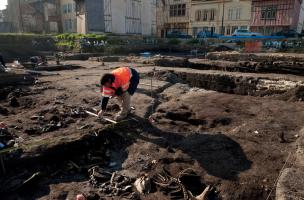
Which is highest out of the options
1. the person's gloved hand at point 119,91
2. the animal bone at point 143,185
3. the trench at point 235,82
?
the person's gloved hand at point 119,91

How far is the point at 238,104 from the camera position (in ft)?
25.6

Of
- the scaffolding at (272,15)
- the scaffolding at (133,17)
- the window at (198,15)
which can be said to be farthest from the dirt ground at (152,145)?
the window at (198,15)

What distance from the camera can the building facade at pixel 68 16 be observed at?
32938 mm

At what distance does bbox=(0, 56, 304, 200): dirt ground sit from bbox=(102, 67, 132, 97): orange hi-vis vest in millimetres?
758

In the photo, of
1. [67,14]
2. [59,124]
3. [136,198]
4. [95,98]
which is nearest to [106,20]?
[67,14]

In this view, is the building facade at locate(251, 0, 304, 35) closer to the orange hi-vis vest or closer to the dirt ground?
the dirt ground

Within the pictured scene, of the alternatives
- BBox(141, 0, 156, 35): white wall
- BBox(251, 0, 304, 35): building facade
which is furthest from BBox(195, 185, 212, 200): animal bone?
BBox(251, 0, 304, 35): building facade

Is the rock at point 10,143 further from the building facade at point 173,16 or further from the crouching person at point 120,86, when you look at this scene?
the building facade at point 173,16

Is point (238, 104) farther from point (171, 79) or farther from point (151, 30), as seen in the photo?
point (151, 30)

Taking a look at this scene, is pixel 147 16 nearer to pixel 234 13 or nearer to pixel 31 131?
pixel 234 13

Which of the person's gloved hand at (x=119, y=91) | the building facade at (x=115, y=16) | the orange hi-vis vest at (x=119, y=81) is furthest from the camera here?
the building facade at (x=115, y=16)

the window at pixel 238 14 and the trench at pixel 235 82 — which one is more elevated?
the window at pixel 238 14

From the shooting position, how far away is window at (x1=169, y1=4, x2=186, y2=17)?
44.3 meters

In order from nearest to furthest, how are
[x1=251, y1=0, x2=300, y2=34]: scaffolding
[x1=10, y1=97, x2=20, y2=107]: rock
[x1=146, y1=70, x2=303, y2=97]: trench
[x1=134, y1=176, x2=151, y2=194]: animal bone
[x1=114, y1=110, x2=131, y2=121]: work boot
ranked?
[x1=134, y1=176, x2=151, y2=194]: animal bone
[x1=114, y1=110, x2=131, y2=121]: work boot
[x1=10, y1=97, x2=20, y2=107]: rock
[x1=146, y1=70, x2=303, y2=97]: trench
[x1=251, y1=0, x2=300, y2=34]: scaffolding
